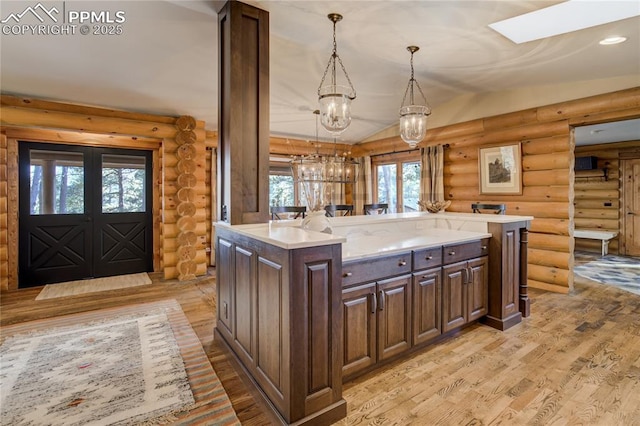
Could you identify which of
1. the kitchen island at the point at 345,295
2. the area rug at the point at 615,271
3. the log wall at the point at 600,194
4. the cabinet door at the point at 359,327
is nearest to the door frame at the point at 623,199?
the log wall at the point at 600,194

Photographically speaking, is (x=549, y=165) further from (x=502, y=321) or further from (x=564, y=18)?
(x=502, y=321)

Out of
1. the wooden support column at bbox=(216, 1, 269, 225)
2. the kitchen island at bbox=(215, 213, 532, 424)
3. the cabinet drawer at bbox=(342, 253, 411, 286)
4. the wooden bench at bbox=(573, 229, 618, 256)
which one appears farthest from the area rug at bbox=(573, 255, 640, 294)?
the wooden support column at bbox=(216, 1, 269, 225)

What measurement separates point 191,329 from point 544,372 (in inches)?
122

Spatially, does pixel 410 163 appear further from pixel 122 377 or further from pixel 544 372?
pixel 122 377

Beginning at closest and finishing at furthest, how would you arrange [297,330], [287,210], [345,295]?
[297,330], [345,295], [287,210]

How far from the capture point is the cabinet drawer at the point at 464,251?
2771mm

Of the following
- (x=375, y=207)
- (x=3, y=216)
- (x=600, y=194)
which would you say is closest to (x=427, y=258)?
(x=375, y=207)

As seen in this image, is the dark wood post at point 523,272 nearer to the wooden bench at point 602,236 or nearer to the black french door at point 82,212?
the wooden bench at point 602,236

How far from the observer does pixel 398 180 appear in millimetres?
6973

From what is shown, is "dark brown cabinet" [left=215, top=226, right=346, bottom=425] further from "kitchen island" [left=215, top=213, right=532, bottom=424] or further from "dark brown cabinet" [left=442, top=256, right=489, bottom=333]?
"dark brown cabinet" [left=442, top=256, right=489, bottom=333]

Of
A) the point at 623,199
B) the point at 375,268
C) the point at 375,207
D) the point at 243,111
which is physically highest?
the point at 243,111

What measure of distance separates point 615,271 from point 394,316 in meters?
5.57

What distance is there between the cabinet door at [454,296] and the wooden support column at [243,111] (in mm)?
1669

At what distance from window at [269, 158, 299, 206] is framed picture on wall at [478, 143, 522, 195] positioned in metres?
3.76
